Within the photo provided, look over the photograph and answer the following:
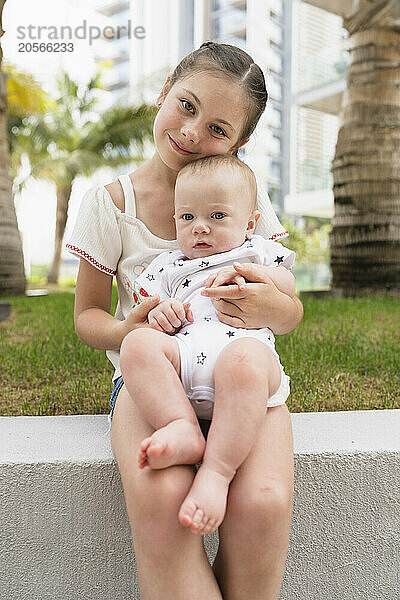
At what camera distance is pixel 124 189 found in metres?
1.95

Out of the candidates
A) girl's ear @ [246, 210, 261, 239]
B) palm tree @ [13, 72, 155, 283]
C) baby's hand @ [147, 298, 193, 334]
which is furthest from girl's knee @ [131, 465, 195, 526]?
palm tree @ [13, 72, 155, 283]

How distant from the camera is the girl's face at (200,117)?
172 cm

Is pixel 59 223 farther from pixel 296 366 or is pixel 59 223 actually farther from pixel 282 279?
pixel 282 279

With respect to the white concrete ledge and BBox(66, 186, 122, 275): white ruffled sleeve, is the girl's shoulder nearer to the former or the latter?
BBox(66, 186, 122, 275): white ruffled sleeve

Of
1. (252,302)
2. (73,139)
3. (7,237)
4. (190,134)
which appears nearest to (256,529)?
(252,302)

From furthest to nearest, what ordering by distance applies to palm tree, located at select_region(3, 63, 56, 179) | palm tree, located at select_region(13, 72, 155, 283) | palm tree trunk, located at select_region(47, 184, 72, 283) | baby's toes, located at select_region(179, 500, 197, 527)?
palm tree trunk, located at select_region(47, 184, 72, 283) < palm tree, located at select_region(13, 72, 155, 283) < palm tree, located at select_region(3, 63, 56, 179) < baby's toes, located at select_region(179, 500, 197, 527)

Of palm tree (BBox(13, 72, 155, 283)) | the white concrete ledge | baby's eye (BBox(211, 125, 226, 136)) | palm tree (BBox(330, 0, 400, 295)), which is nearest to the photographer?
the white concrete ledge

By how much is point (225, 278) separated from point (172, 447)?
49cm

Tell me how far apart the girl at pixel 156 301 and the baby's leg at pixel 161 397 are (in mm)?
47

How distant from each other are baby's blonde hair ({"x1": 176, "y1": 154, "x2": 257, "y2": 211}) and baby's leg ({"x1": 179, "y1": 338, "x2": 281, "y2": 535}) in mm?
516

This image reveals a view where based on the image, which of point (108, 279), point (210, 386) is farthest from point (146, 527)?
point (108, 279)

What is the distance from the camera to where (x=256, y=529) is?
127 cm

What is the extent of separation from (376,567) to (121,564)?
67cm

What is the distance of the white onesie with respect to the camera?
1.44m
